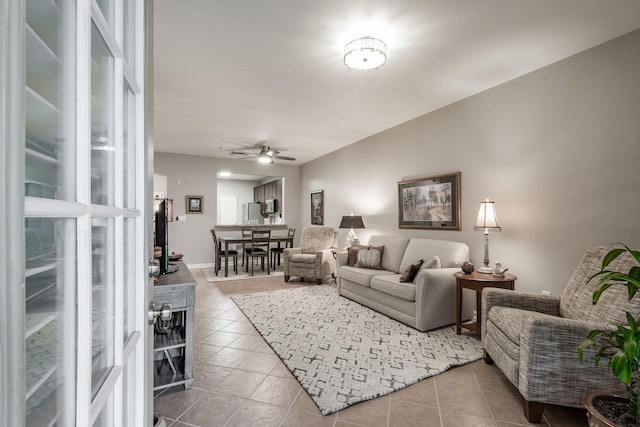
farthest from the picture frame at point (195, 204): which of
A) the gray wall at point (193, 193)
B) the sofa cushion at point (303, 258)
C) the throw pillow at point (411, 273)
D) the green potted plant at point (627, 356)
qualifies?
the green potted plant at point (627, 356)

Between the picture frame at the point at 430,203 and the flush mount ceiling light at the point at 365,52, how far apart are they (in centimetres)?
196

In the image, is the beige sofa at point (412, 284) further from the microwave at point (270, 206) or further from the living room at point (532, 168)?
the microwave at point (270, 206)

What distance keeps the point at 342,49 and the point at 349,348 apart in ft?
8.59

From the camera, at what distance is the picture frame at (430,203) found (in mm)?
3854

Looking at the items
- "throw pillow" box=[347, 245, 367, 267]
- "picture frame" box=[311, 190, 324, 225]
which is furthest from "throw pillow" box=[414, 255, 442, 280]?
"picture frame" box=[311, 190, 324, 225]

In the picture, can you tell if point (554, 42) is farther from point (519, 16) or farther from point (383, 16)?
point (383, 16)

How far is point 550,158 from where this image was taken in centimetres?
289

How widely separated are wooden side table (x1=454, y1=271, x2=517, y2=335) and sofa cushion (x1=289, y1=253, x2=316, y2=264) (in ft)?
9.00

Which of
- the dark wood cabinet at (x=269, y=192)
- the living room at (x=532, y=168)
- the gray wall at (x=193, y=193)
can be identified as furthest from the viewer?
the dark wood cabinet at (x=269, y=192)

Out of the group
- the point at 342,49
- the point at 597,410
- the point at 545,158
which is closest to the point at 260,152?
the point at 342,49

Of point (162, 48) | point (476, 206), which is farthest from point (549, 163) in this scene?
point (162, 48)

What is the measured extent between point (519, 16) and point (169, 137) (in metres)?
5.22

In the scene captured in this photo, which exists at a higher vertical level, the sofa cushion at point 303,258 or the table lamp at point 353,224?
the table lamp at point 353,224

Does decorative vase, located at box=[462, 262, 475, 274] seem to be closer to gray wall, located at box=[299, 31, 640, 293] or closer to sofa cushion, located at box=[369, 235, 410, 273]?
gray wall, located at box=[299, 31, 640, 293]
